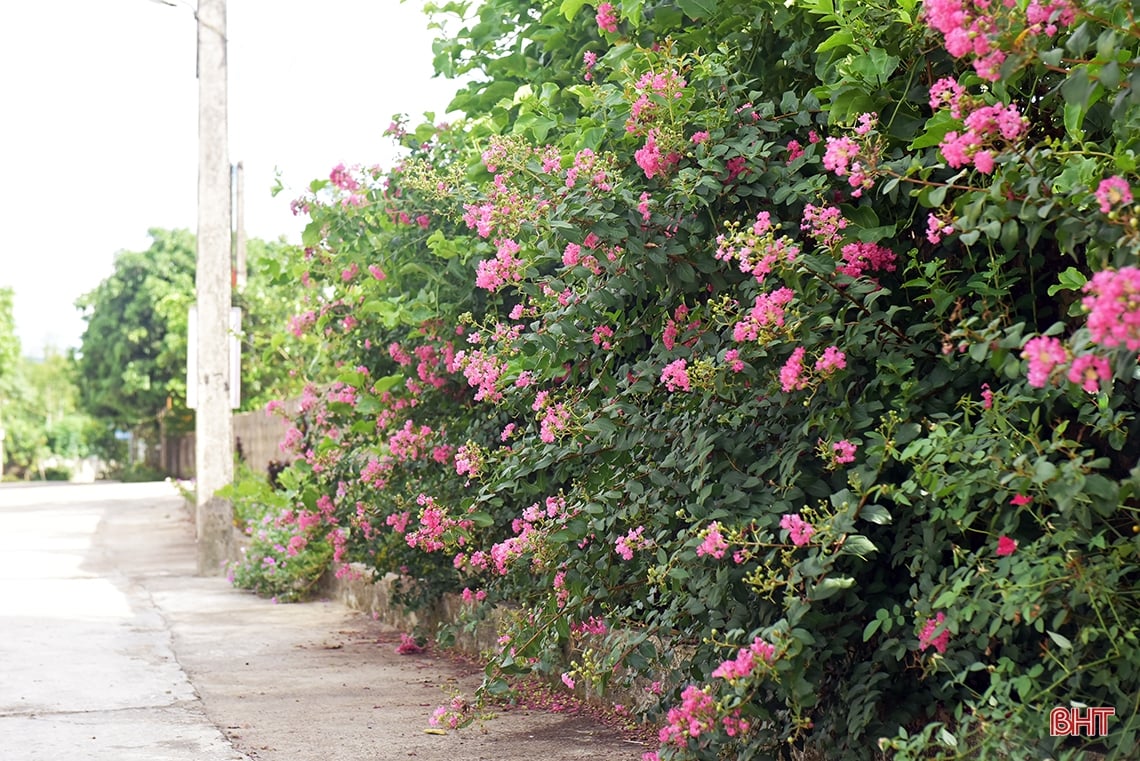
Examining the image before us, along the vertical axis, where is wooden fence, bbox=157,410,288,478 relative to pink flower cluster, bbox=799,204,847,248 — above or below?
below

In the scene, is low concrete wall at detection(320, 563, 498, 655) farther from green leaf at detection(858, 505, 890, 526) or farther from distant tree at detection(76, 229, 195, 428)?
distant tree at detection(76, 229, 195, 428)

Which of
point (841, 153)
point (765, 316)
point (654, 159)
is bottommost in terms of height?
point (765, 316)

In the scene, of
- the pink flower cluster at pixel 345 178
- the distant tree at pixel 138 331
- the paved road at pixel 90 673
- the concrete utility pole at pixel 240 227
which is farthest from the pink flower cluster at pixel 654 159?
the distant tree at pixel 138 331

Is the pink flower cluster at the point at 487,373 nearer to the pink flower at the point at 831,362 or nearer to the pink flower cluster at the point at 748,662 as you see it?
the pink flower at the point at 831,362

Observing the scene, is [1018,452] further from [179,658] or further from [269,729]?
[179,658]

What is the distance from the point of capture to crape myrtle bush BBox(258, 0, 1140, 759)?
122 inches

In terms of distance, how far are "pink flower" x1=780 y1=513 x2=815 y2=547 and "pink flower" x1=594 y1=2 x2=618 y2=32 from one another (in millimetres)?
2145

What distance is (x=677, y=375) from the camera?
4.00 m

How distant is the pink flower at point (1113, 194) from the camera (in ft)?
8.37

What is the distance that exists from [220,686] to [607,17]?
4068 mm

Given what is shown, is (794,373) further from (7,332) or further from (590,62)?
(7,332)

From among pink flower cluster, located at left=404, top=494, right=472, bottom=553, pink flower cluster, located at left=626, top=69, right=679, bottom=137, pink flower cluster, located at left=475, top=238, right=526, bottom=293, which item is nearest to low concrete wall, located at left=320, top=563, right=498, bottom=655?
pink flower cluster, located at left=404, top=494, right=472, bottom=553

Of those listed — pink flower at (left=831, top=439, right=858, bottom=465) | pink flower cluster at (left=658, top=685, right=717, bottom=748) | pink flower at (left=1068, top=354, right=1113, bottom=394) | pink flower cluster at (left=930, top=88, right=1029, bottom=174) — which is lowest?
pink flower cluster at (left=658, top=685, right=717, bottom=748)

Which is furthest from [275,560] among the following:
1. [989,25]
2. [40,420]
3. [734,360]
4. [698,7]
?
[40,420]
